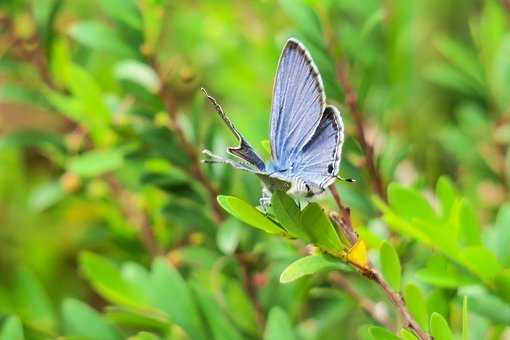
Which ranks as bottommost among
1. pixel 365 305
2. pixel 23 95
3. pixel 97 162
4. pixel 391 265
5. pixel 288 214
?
pixel 365 305

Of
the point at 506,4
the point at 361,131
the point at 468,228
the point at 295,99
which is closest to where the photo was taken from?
the point at 295,99

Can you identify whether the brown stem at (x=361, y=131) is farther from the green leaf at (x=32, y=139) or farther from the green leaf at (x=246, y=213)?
the green leaf at (x=32, y=139)

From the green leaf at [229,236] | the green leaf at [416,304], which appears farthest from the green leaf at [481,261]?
the green leaf at [229,236]

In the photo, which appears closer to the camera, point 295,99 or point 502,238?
point 295,99

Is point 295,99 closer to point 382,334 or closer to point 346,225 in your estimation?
point 346,225

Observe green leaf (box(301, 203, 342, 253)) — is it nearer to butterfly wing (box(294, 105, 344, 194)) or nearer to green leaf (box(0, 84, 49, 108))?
butterfly wing (box(294, 105, 344, 194))

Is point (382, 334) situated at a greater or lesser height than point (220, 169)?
lesser

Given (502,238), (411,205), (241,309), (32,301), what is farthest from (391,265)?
(32,301)
